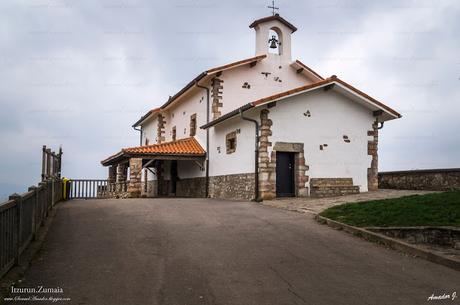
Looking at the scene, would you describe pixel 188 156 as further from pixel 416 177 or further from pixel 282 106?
pixel 416 177

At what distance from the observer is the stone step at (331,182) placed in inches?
670

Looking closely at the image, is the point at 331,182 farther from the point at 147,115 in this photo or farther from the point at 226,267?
the point at 147,115

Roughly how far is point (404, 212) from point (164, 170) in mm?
19147

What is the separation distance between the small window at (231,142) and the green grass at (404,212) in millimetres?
7193

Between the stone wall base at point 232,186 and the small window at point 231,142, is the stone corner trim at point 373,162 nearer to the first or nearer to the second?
the stone wall base at point 232,186

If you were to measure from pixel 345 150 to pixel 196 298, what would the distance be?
1364 cm

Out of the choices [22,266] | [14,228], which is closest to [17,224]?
[14,228]

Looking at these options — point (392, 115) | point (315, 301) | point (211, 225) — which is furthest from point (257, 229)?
point (392, 115)

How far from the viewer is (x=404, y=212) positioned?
1012 cm

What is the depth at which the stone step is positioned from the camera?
55.8ft

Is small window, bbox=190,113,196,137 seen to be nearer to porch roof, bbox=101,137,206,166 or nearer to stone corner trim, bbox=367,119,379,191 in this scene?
porch roof, bbox=101,137,206,166

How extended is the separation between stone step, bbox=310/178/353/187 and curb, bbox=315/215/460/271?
6439 mm

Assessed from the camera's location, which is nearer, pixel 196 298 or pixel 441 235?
pixel 196 298

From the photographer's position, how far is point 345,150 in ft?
57.6
